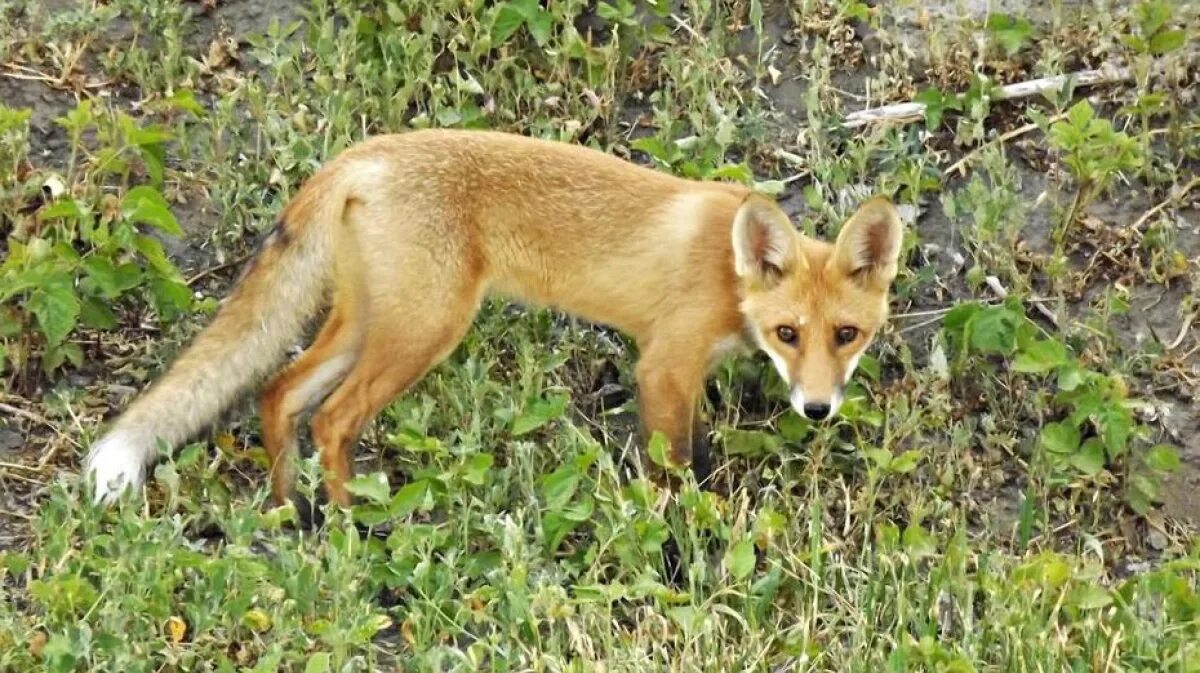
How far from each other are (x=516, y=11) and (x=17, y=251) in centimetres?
213

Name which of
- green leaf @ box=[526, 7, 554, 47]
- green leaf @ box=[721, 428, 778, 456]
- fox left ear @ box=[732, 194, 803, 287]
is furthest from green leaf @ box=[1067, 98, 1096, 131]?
green leaf @ box=[526, 7, 554, 47]

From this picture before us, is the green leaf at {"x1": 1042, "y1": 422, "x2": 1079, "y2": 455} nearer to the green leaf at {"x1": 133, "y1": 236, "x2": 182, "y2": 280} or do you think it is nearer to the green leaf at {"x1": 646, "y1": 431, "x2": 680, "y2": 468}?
the green leaf at {"x1": 646, "y1": 431, "x2": 680, "y2": 468}

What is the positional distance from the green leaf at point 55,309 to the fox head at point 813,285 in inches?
81.8

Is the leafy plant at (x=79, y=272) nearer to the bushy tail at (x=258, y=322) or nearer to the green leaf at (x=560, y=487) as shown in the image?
the bushy tail at (x=258, y=322)

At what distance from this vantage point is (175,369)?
16.6 feet

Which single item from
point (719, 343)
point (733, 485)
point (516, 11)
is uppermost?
point (516, 11)

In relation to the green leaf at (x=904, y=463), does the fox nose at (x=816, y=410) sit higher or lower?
higher

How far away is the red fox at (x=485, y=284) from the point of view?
16.4 feet

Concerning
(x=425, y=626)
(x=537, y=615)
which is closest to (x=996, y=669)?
(x=537, y=615)

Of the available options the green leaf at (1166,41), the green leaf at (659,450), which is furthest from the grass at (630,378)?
the green leaf at (659,450)

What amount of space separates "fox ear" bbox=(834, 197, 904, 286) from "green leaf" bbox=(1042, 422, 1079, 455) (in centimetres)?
71

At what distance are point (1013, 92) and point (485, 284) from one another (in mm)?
2400

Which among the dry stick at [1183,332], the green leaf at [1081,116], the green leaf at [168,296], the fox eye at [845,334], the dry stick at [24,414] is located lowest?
the dry stick at [24,414]

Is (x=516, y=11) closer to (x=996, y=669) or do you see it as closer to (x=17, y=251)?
(x=17, y=251)
